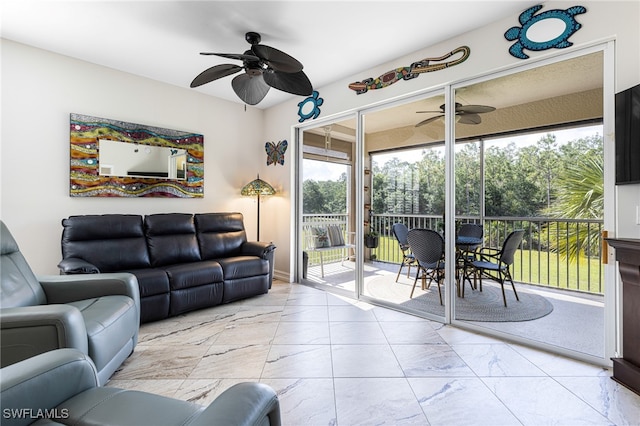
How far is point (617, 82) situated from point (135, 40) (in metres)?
4.07

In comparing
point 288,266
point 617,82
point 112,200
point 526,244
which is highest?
point 617,82

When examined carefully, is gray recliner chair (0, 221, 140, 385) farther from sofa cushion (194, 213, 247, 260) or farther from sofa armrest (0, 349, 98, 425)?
sofa cushion (194, 213, 247, 260)

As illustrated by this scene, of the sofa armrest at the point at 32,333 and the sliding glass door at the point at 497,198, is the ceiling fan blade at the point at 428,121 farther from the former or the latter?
the sofa armrest at the point at 32,333

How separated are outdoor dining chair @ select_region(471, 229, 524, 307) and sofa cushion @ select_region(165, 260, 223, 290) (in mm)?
2764

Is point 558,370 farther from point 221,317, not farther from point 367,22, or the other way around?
point 367,22

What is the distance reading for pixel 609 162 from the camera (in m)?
2.07

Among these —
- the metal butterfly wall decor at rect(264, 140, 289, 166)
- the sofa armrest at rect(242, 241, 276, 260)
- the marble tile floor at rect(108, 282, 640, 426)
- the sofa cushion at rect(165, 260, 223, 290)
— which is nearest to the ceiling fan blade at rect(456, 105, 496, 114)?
the marble tile floor at rect(108, 282, 640, 426)

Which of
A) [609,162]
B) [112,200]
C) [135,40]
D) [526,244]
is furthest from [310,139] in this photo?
[609,162]

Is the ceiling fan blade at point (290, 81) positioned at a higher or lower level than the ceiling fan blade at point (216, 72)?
lower

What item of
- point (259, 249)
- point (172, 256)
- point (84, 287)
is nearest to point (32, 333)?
point (84, 287)

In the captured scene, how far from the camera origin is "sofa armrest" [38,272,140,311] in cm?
212

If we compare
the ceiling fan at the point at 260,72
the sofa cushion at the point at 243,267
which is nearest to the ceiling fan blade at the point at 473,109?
the ceiling fan at the point at 260,72

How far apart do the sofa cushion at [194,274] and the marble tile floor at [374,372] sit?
38 centimetres

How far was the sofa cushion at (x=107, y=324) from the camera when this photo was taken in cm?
168
